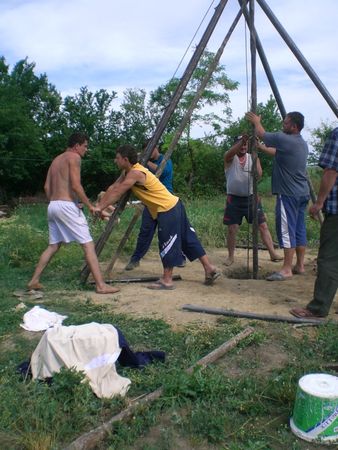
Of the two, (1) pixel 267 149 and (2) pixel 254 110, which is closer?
(2) pixel 254 110

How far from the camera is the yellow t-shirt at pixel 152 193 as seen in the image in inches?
215

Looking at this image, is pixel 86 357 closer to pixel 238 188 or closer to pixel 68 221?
pixel 68 221

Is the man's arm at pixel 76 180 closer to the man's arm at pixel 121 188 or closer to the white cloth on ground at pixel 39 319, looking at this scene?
the man's arm at pixel 121 188

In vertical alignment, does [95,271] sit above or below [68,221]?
below

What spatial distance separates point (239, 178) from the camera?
21.8ft

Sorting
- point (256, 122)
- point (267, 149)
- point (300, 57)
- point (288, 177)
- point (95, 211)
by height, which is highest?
point (300, 57)

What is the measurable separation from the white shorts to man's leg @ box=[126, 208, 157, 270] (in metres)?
1.20

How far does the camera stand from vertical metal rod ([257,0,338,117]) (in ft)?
18.1

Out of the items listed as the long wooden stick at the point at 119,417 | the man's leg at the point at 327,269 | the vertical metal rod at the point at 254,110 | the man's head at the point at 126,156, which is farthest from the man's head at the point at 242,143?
the long wooden stick at the point at 119,417

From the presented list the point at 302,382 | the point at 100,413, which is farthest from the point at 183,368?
the point at 302,382

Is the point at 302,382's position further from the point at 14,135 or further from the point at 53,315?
the point at 14,135

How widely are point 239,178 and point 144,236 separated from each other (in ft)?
4.68

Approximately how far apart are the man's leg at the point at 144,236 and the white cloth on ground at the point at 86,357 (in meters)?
3.23

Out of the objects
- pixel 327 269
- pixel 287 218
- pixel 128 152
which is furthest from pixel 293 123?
pixel 327 269
